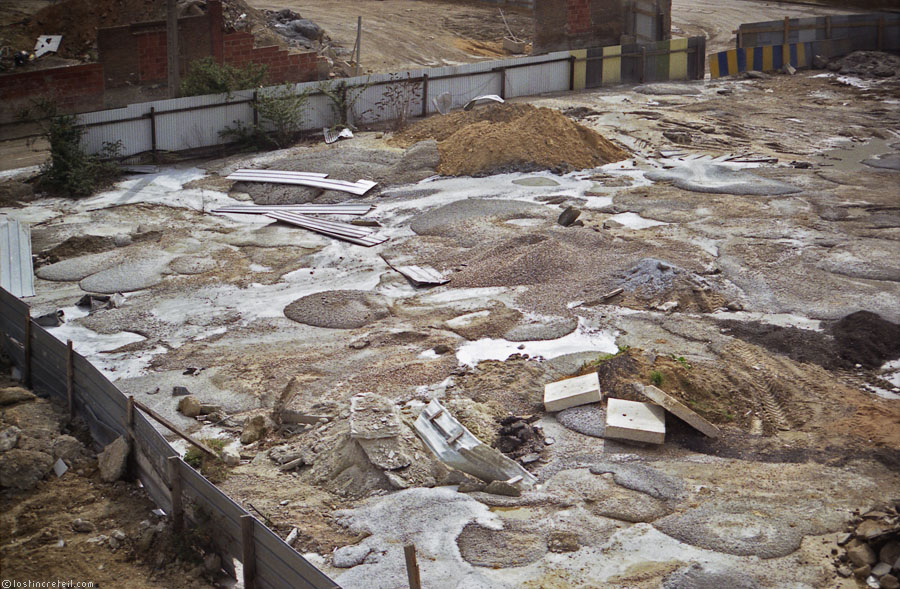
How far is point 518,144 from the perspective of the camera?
21016 mm

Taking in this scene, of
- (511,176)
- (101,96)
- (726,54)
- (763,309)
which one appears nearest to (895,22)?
(726,54)

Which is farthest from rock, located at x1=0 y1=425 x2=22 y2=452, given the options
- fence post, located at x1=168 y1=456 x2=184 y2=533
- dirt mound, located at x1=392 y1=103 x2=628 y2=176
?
dirt mound, located at x1=392 y1=103 x2=628 y2=176

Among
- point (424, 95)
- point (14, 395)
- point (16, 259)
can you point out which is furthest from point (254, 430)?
point (424, 95)

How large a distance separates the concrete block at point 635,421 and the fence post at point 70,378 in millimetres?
6065

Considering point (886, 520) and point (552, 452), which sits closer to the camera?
point (886, 520)

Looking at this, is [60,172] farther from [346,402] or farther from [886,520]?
[886,520]

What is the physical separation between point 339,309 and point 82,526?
6.23 m

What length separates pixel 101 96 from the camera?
25.3 m

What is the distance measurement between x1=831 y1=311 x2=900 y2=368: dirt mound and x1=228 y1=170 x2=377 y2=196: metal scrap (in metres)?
10.5

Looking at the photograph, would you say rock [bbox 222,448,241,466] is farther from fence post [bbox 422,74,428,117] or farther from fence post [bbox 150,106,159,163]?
fence post [bbox 422,74,428,117]

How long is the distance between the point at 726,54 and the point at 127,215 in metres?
20.6

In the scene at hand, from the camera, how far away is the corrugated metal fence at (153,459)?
7094mm

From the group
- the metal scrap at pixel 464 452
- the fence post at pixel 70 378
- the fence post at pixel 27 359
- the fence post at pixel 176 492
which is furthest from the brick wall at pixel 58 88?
the fence post at pixel 176 492

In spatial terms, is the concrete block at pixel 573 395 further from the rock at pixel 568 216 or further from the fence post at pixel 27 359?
the rock at pixel 568 216
